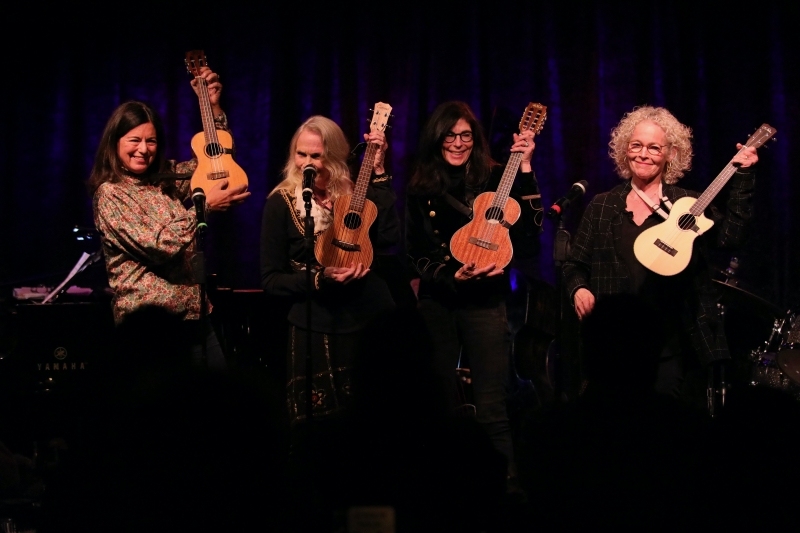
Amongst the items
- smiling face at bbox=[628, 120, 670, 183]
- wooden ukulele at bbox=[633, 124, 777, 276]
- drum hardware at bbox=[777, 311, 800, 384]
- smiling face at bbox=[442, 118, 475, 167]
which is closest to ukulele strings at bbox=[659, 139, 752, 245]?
wooden ukulele at bbox=[633, 124, 777, 276]

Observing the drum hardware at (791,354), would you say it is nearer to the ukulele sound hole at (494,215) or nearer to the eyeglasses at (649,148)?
the eyeglasses at (649,148)

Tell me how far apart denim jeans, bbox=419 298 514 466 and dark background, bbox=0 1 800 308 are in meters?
2.52

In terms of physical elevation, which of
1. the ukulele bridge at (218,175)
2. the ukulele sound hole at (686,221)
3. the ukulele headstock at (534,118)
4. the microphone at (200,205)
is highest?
the ukulele headstock at (534,118)

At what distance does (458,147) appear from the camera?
13.4 ft

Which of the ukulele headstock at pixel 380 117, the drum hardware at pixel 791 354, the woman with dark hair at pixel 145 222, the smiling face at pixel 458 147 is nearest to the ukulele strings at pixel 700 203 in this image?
the smiling face at pixel 458 147

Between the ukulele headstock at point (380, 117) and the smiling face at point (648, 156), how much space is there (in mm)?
1196

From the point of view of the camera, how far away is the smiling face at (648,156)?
3.91 meters

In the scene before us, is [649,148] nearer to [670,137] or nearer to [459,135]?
[670,137]

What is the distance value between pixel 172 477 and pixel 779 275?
510 centimetres

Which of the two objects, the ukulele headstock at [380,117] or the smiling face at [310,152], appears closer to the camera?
the smiling face at [310,152]

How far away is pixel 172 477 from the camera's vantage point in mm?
2059

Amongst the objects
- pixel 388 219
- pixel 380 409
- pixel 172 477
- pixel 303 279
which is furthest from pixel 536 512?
pixel 388 219

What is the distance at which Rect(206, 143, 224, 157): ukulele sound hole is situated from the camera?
13.0 ft

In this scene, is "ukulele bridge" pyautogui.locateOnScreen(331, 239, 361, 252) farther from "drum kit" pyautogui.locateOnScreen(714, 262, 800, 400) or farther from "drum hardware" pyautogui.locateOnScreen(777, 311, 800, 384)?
"drum hardware" pyautogui.locateOnScreen(777, 311, 800, 384)
